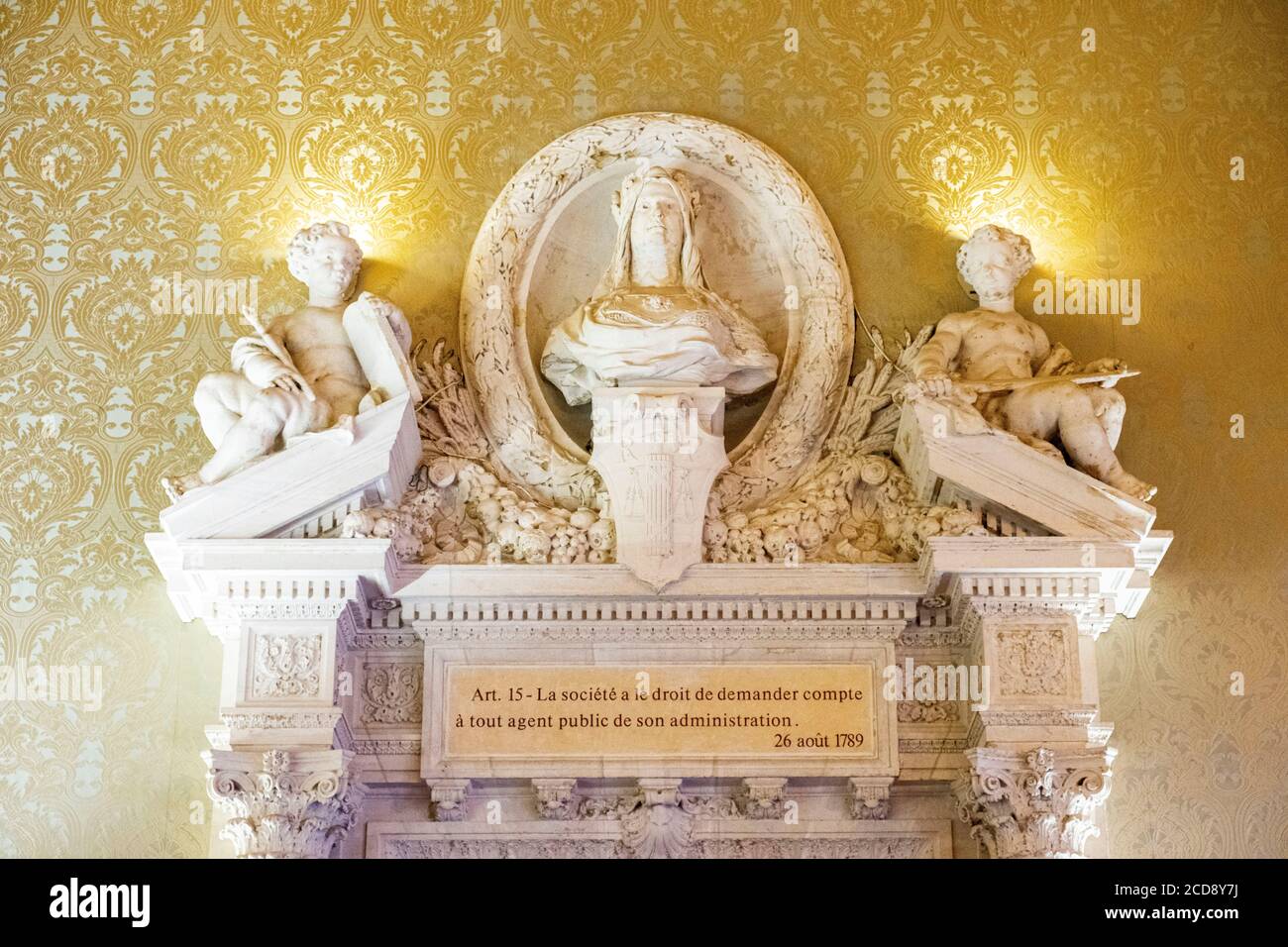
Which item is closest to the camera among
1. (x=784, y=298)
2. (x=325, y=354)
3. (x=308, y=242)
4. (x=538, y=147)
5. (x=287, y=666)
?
(x=287, y=666)

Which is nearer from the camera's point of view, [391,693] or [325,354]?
[391,693]

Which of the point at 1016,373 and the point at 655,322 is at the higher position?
the point at 655,322

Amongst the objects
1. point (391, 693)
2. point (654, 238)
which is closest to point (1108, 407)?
point (654, 238)

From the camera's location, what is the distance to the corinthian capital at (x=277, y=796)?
7.96 metres

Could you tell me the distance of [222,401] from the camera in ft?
28.2

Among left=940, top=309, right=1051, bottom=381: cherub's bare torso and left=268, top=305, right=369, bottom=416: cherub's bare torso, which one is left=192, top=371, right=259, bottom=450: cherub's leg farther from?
left=940, top=309, right=1051, bottom=381: cherub's bare torso

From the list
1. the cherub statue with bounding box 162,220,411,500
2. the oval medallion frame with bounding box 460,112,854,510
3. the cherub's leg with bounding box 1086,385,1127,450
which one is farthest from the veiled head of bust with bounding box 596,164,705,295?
the cherub's leg with bounding box 1086,385,1127,450

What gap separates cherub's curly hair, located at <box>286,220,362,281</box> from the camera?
8945 mm

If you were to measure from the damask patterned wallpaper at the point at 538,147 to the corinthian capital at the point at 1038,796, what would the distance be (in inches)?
19.0

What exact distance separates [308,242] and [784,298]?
1846 mm

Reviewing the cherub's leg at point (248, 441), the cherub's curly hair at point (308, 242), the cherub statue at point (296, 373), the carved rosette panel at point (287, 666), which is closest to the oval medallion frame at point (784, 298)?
the cherub statue at point (296, 373)

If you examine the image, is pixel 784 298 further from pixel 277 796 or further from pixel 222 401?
pixel 277 796

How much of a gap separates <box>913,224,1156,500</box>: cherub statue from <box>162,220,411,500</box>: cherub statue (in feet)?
6.76
